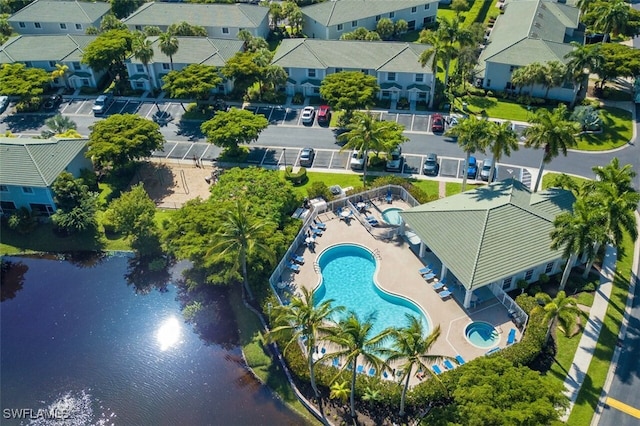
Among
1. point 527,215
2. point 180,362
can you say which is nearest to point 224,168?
point 180,362

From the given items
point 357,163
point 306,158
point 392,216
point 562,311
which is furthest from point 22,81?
point 562,311

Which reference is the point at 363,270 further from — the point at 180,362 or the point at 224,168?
the point at 224,168

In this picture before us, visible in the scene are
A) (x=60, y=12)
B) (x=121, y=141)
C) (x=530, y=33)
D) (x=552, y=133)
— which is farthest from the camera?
(x=60, y=12)

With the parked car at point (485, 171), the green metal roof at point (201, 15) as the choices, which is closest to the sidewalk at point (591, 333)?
the parked car at point (485, 171)

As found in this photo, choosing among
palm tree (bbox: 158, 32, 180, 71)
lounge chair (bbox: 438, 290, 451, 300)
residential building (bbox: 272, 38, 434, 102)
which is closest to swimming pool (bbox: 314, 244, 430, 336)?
lounge chair (bbox: 438, 290, 451, 300)

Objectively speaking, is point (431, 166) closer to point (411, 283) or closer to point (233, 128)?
point (411, 283)

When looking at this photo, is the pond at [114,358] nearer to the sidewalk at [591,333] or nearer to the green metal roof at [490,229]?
the green metal roof at [490,229]
